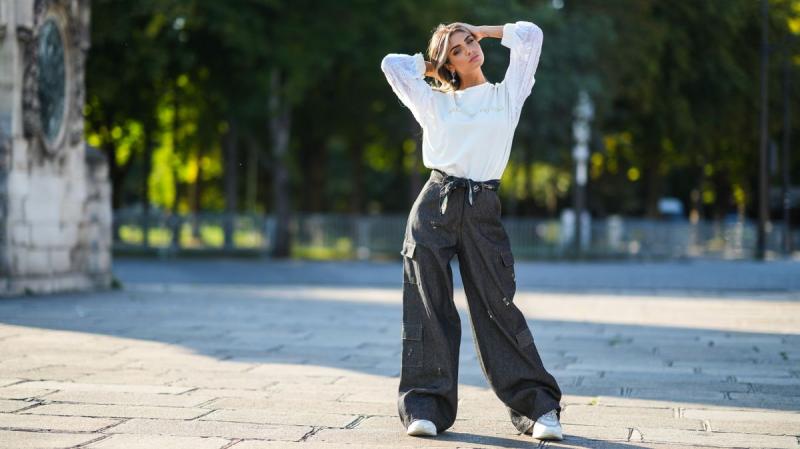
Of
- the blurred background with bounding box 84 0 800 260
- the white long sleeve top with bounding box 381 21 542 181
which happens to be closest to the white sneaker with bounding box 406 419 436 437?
the white long sleeve top with bounding box 381 21 542 181

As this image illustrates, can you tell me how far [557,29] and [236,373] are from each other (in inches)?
932

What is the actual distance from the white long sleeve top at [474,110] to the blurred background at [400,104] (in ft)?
60.5

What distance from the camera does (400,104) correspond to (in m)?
30.3

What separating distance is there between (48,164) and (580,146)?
1915 cm

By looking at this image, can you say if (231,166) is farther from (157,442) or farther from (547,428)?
(547,428)

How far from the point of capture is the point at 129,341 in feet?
31.8

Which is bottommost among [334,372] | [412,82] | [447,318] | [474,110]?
[334,372]

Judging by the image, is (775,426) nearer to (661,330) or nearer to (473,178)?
(473,178)

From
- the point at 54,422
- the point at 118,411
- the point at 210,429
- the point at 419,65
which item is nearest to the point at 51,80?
the point at 118,411

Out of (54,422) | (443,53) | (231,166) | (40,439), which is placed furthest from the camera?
(231,166)

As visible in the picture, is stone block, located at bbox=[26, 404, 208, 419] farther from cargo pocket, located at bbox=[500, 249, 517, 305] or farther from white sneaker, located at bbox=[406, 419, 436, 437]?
cargo pocket, located at bbox=[500, 249, 517, 305]

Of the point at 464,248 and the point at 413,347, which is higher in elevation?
the point at 464,248

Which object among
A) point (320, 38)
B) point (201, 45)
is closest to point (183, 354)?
point (320, 38)

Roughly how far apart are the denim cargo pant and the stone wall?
29.0 feet
